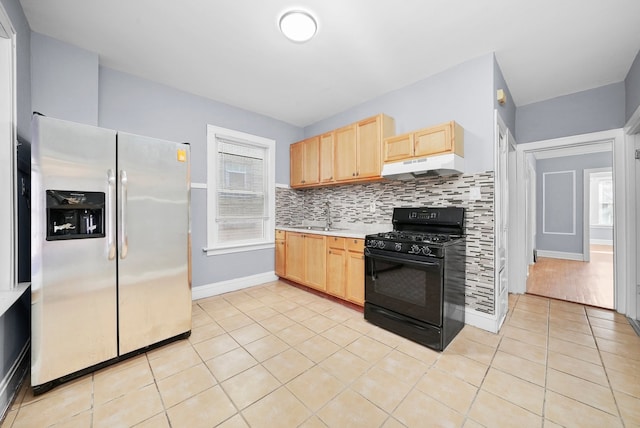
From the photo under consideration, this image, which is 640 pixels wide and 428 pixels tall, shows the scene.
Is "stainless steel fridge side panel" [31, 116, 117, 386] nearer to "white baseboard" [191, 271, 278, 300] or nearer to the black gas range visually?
"white baseboard" [191, 271, 278, 300]

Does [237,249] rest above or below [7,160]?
below

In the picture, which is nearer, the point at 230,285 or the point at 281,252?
the point at 230,285

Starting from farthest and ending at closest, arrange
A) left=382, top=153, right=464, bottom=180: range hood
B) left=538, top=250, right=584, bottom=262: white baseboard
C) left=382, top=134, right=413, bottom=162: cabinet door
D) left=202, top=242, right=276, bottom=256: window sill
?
1. left=538, top=250, right=584, bottom=262: white baseboard
2. left=202, top=242, right=276, bottom=256: window sill
3. left=382, top=134, right=413, bottom=162: cabinet door
4. left=382, top=153, right=464, bottom=180: range hood

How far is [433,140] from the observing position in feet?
7.85

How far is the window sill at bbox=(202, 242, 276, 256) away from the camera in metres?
3.29

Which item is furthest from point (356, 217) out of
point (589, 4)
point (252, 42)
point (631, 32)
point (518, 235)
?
point (631, 32)

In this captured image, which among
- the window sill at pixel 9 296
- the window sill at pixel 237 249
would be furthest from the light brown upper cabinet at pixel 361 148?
the window sill at pixel 9 296

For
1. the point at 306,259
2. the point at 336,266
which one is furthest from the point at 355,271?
the point at 306,259

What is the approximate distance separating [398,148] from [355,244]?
1.13 metres

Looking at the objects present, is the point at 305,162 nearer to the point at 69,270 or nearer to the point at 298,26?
the point at 298,26

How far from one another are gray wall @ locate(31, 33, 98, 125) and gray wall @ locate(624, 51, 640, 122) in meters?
4.99

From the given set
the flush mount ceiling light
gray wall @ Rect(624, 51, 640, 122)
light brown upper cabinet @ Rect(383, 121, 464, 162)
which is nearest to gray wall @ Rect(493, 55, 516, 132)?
light brown upper cabinet @ Rect(383, 121, 464, 162)

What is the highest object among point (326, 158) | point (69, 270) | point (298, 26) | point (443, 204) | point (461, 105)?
point (298, 26)

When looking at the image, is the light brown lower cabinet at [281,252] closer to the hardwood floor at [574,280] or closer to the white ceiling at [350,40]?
the white ceiling at [350,40]
